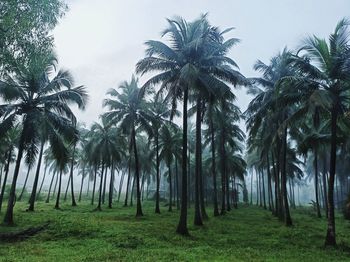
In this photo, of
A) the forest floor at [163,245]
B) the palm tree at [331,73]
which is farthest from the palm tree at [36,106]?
the palm tree at [331,73]

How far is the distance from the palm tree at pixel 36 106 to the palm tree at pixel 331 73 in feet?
49.2

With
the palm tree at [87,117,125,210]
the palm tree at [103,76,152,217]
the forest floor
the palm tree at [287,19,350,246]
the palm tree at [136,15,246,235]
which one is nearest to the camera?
the forest floor

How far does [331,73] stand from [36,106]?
60.3 ft

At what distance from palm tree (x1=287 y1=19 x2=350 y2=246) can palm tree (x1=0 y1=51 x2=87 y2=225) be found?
15006mm

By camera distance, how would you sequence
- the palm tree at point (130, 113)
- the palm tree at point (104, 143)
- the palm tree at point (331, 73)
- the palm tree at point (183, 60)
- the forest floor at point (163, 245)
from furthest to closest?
the palm tree at point (104, 143)
the palm tree at point (130, 113)
the palm tree at point (183, 60)
the palm tree at point (331, 73)
the forest floor at point (163, 245)

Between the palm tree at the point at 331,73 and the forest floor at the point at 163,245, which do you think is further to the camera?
the palm tree at the point at 331,73

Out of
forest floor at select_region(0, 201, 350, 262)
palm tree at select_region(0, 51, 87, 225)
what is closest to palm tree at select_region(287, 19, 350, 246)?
forest floor at select_region(0, 201, 350, 262)

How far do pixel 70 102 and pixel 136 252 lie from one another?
14.1 meters

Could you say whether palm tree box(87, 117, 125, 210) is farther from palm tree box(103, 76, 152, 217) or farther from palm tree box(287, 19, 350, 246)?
palm tree box(287, 19, 350, 246)

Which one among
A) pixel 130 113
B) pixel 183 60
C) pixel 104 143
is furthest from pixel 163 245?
pixel 104 143

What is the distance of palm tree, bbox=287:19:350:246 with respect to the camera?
1780 centimetres

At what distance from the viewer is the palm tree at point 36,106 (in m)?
23.6

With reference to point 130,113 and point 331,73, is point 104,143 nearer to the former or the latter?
point 130,113

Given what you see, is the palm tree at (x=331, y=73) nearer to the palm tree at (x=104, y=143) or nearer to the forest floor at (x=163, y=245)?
the forest floor at (x=163, y=245)
